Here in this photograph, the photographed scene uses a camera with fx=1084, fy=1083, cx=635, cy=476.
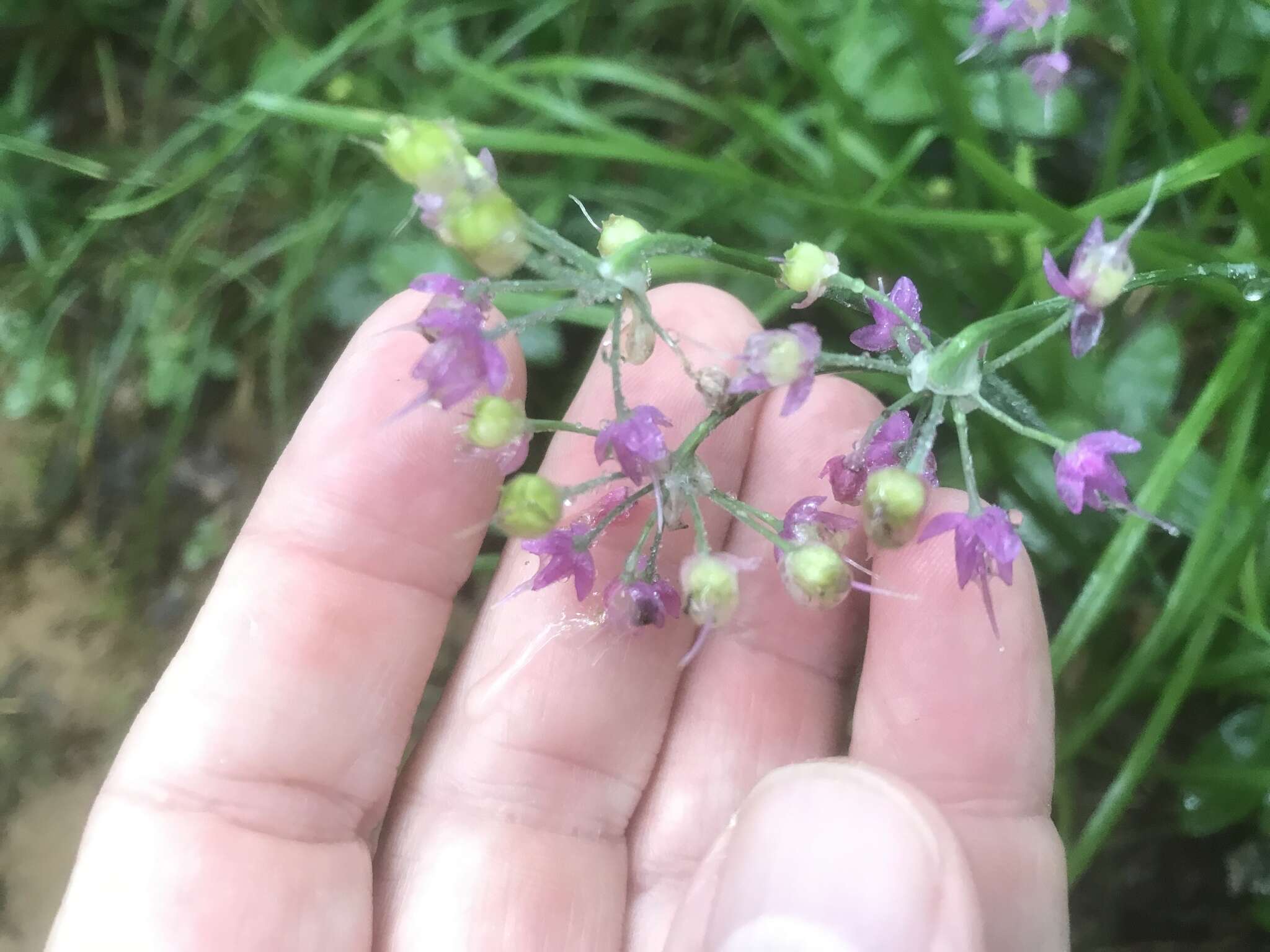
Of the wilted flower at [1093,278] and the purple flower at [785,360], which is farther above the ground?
the wilted flower at [1093,278]

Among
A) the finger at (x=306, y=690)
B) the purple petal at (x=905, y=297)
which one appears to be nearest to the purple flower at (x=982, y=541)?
the purple petal at (x=905, y=297)

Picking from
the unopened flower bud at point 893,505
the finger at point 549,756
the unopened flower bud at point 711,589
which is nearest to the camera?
the unopened flower bud at point 893,505

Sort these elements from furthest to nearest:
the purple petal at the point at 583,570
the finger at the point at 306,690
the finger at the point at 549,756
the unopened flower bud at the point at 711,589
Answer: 1. the finger at the point at 549,756
2. the finger at the point at 306,690
3. the purple petal at the point at 583,570
4. the unopened flower bud at the point at 711,589

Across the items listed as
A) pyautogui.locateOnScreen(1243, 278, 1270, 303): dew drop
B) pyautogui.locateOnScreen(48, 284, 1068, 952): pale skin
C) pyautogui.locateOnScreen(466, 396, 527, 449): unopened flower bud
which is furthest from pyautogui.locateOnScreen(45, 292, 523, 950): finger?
pyautogui.locateOnScreen(1243, 278, 1270, 303): dew drop

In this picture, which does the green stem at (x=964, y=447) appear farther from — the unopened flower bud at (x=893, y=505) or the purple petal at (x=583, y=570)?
the purple petal at (x=583, y=570)

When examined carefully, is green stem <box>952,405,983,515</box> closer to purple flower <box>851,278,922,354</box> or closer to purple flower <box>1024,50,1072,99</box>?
purple flower <box>851,278,922,354</box>

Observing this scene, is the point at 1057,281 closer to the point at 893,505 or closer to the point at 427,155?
the point at 893,505

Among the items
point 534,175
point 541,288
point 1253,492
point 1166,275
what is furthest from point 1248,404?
point 534,175

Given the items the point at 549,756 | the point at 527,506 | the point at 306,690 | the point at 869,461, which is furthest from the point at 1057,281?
the point at 306,690
